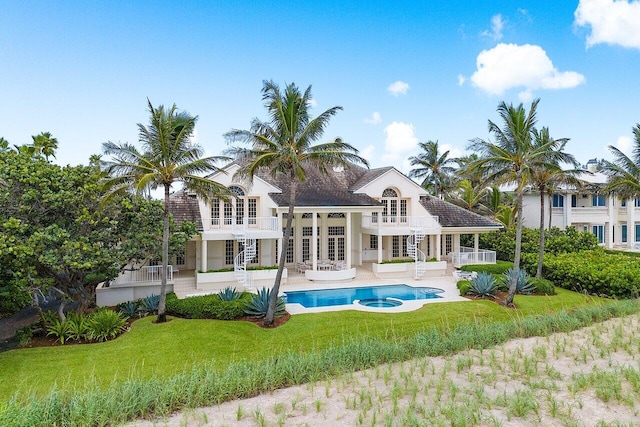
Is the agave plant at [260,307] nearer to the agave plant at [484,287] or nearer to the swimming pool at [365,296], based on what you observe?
the swimming pool at [365,296]

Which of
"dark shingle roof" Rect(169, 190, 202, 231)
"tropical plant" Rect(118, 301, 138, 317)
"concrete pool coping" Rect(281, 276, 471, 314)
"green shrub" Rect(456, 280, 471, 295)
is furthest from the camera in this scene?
"dark shingle roof" Rect(169, 190, 202, 231)

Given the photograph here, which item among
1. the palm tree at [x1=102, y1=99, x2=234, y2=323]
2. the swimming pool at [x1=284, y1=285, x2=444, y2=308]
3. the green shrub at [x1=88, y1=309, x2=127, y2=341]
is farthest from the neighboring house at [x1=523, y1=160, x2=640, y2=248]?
the green shrub at [x1=88, y1=309, x2=127, y2=341]

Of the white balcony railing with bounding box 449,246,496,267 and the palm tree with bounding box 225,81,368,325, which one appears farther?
the white balcony railing with bounding box 449,246,496,267

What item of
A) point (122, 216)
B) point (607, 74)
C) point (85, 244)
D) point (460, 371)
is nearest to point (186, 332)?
point (85, 244)

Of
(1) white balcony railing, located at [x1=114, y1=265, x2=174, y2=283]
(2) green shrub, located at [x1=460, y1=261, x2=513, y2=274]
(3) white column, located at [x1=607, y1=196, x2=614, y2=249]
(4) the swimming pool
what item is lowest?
(4) the swimming pool

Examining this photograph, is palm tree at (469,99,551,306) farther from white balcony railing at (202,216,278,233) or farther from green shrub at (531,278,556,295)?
white balcony railing at (202,216,278,233)

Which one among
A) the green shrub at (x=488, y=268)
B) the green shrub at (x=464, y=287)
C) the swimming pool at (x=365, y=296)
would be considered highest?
the green shrub at (x=488, y=268)

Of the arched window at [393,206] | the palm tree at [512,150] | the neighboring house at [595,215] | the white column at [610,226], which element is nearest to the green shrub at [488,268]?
the arched window at [393,206]
